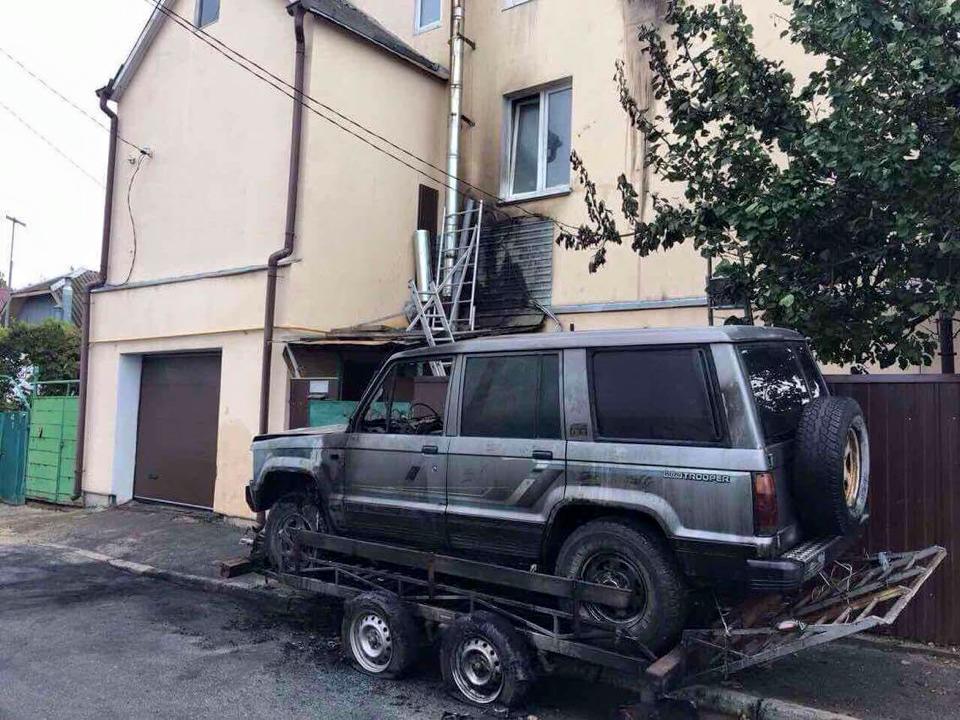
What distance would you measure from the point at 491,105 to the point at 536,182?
4.99 ft

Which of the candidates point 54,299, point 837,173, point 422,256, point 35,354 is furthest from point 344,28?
point 54,299

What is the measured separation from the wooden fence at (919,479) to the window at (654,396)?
2315mm

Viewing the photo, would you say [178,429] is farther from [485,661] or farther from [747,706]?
[747,706]

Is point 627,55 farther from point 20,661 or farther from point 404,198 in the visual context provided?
point 20,661

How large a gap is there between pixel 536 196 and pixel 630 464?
684 cm

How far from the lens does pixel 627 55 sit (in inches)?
390

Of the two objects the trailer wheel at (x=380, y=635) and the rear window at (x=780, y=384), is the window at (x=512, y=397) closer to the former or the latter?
the rear window at (x=780, y=384)

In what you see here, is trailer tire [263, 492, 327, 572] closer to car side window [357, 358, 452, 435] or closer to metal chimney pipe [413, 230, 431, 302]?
car side window [357, 358, 452, 435]

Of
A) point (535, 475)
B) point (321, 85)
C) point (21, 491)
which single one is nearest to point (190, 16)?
point (321, 85)

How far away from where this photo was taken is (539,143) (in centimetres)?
1101

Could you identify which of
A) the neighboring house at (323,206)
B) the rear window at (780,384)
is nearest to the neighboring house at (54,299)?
the neighboring house at (323,206)

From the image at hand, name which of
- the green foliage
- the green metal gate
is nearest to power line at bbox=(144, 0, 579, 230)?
the green metal gate

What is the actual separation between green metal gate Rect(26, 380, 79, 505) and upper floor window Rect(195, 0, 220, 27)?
258 inches

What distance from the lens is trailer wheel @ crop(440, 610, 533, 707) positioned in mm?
4633
